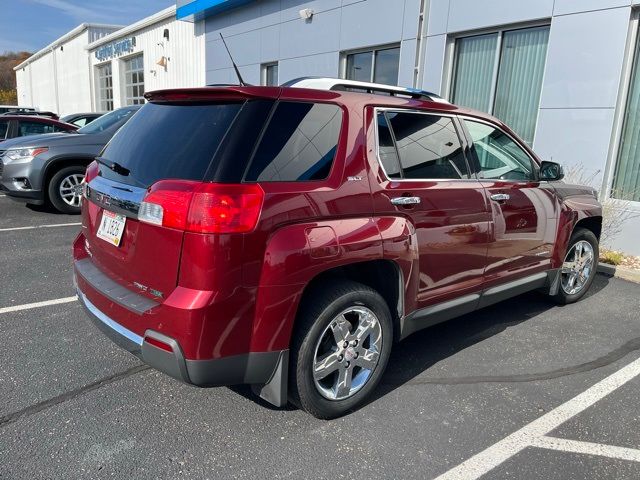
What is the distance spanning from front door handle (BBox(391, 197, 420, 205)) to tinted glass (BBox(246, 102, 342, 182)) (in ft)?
1.57

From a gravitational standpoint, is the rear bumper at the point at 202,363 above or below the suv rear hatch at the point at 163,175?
below

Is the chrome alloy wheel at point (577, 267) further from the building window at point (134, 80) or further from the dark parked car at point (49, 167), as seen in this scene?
the building window at point (134, 80)

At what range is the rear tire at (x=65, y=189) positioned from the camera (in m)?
7.79

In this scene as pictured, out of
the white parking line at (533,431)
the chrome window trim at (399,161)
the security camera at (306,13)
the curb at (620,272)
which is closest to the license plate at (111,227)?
the chrome window trim at (399,161)

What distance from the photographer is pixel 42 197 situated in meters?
7.76

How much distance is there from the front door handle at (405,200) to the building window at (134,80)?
72.9 feet

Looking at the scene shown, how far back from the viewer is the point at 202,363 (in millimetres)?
2295

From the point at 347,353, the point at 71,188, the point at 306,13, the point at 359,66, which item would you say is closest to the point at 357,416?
the point at 347,353

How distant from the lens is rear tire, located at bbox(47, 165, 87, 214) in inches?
307

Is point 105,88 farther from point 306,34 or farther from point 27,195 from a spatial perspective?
point 27,195

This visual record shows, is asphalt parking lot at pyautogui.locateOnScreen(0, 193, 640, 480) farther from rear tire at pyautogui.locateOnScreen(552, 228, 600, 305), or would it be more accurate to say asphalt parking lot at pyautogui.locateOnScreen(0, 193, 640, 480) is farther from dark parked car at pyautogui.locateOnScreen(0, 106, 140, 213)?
dark parked car at pyautogui.locateOnScreen(0, 106, 140, 213)

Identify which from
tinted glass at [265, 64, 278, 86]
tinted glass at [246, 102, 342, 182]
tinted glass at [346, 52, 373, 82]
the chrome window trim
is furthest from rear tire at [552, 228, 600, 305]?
tinted glass at [265, 64, 278, 86]

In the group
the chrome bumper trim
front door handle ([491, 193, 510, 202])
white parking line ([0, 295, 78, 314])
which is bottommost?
white parking line ([0, 295, 78, 314])

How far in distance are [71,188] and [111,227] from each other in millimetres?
6040
